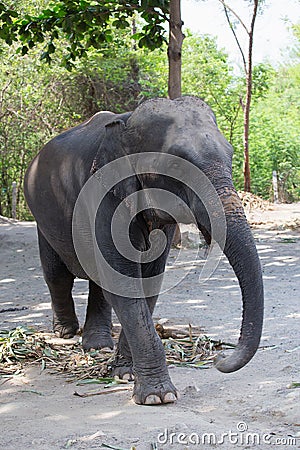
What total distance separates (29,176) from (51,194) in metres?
0.64

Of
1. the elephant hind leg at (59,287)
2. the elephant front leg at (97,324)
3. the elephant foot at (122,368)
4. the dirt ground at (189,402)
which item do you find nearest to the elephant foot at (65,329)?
the elephant hind leg at (59,287)

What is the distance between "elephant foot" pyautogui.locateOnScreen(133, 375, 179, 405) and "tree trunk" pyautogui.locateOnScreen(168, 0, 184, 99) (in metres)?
6.90

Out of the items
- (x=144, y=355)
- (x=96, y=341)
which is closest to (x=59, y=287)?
(x=96, y=341)

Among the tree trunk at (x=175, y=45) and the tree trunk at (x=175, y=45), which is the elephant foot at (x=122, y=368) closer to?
the tree trunk at (x=175, y=45)

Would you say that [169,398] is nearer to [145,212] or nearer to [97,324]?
[145,212]

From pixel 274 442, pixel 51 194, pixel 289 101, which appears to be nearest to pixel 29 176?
pixel 51 194

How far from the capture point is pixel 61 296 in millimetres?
6285

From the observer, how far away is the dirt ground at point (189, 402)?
11.0 feet

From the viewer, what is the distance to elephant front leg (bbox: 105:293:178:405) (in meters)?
4.16

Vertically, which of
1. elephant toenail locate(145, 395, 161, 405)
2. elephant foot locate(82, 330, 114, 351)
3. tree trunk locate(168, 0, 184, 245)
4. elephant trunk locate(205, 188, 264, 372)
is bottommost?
elephant foot locate(82, 330, 114, 351)

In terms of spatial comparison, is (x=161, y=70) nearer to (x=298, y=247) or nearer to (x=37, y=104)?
(x=37, y=104)

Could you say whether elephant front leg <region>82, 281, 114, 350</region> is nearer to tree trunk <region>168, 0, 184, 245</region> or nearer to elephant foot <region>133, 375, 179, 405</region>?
elephant foot <region>133, 375, 179, 405</region>

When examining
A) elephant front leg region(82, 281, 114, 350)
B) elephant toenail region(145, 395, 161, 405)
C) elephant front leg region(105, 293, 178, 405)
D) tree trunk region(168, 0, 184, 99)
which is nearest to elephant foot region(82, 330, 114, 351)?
elephant front leg region(82, 281, 114, 350)

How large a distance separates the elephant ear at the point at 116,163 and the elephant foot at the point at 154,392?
1.11 meters
